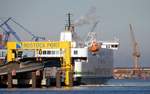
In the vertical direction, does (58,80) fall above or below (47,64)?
below

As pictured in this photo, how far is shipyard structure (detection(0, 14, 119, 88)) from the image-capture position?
127 meters

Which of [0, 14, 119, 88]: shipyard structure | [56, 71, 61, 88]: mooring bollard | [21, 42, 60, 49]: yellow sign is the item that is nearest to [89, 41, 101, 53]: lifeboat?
[0, 14, 119, 88]: shipyard structure

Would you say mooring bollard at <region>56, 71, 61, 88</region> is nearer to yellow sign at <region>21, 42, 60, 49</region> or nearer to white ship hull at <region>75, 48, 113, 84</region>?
yellow sign at <region>21, 42, 60, 49</region>

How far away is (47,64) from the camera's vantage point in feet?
431

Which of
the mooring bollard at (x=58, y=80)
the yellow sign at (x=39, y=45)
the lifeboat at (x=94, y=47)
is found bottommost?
the mooring bollard at (x=58, y=80)

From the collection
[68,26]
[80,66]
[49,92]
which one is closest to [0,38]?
[68,26]

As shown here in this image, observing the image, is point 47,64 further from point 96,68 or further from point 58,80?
point 96,68

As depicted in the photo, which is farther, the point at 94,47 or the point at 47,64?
the point at 94,47

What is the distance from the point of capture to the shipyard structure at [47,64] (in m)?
127

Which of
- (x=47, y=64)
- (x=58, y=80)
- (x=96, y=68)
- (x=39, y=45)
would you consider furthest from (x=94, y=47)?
(x=58, y=80)

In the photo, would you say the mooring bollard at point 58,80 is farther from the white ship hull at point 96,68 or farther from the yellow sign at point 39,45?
the white ship hull at point 96,68

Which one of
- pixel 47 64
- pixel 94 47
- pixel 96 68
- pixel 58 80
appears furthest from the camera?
pixel 96 68

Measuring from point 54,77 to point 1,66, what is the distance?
1083cm

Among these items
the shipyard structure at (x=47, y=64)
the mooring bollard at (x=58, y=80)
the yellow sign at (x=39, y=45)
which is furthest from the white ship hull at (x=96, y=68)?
the yellow sign at (x=39, y=45)
